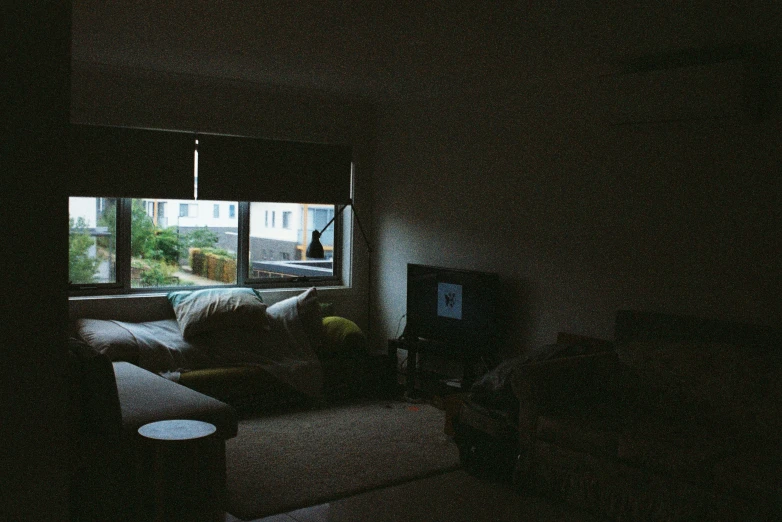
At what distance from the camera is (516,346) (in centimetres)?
548

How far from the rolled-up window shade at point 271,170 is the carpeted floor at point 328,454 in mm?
1965

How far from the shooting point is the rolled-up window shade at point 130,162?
17.9 ft

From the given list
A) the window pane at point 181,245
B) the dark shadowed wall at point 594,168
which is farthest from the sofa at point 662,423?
the window pane at point 181,245

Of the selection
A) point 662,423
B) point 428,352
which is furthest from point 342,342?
point 662,423

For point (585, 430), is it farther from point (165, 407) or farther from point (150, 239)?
point (150, 239)

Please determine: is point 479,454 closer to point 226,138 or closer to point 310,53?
point 310,53

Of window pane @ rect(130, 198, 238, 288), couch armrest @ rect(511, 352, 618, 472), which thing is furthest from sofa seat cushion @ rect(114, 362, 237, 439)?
window pane @ rect(130, 198, 238, 288)

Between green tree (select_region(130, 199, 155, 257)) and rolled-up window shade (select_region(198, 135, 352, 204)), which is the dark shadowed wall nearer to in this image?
rolled-up window shade (select_region(198, 135, 352, 204))

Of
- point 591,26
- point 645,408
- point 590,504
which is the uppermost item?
point 591,26

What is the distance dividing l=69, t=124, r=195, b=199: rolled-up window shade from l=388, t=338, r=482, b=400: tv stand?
2157 millimetres

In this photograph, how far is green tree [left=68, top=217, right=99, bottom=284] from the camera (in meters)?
5.56

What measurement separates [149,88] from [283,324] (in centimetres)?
215

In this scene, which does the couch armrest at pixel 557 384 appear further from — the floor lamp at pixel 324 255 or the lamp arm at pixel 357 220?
the lamp arm at pixel 357 220

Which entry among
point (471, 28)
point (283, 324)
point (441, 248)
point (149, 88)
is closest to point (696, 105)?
point (471, 28)
